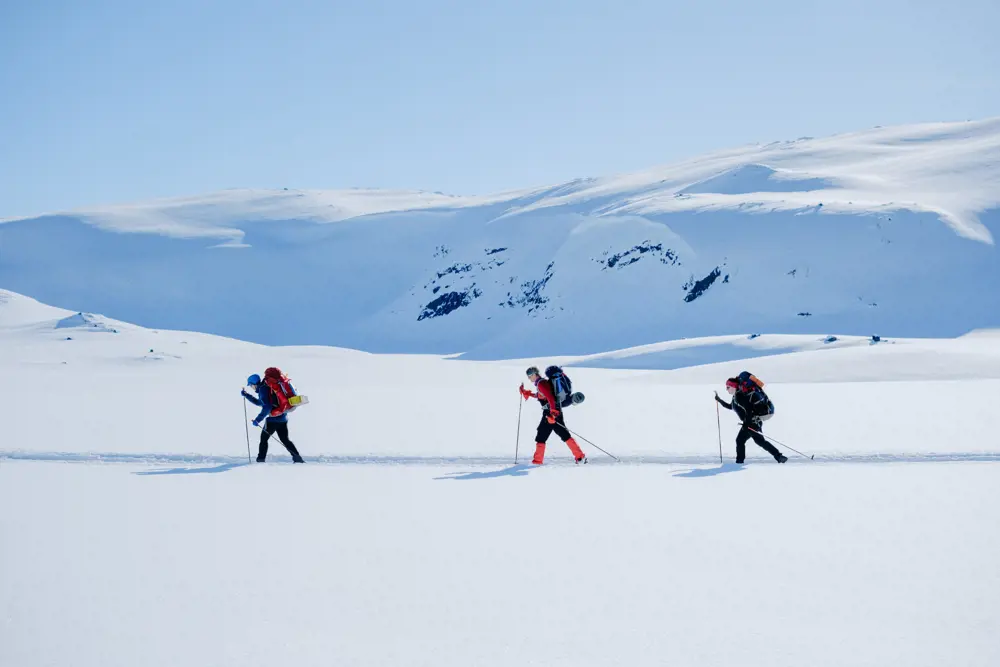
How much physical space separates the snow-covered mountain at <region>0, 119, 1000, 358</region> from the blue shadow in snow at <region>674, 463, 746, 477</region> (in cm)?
5456

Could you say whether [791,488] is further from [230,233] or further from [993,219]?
[230,233]

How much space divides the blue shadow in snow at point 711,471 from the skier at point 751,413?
0.30 m

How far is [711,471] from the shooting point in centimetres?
1300

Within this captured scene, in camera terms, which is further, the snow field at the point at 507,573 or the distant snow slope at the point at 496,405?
the distant snow slope at the point at 496,405

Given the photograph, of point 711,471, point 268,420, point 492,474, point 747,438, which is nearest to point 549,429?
point 492,474

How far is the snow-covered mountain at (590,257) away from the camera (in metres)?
71.0

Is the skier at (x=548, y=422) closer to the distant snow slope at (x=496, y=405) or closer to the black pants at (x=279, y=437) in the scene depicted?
the distant snow slope at (x=496, y=405)

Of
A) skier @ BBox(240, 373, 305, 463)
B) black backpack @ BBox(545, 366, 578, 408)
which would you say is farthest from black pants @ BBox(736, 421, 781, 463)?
skier @ BBox(240, 373, 305, 463)

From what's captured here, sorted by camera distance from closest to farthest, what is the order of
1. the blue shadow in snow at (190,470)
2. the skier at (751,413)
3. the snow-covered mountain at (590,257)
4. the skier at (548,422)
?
1. the blue shadow in snow at (190,470)
2. the skier at (751,413)
3. the skier at (548,422)
4. the snow-covered mountain at (590,257)

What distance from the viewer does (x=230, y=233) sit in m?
129

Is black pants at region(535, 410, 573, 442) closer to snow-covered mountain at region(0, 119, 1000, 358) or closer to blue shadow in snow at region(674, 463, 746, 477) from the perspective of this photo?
blue shadow in snow at region(674, 463, 746, 477)

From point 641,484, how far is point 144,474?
7139 millimetres

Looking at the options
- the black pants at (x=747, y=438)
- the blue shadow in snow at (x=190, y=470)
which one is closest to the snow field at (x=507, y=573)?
the blue shadow in snow at (x=190, y=470)

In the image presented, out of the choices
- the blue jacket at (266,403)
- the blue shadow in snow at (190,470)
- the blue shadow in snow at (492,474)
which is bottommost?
the blue shadow in snow at (492,474)
